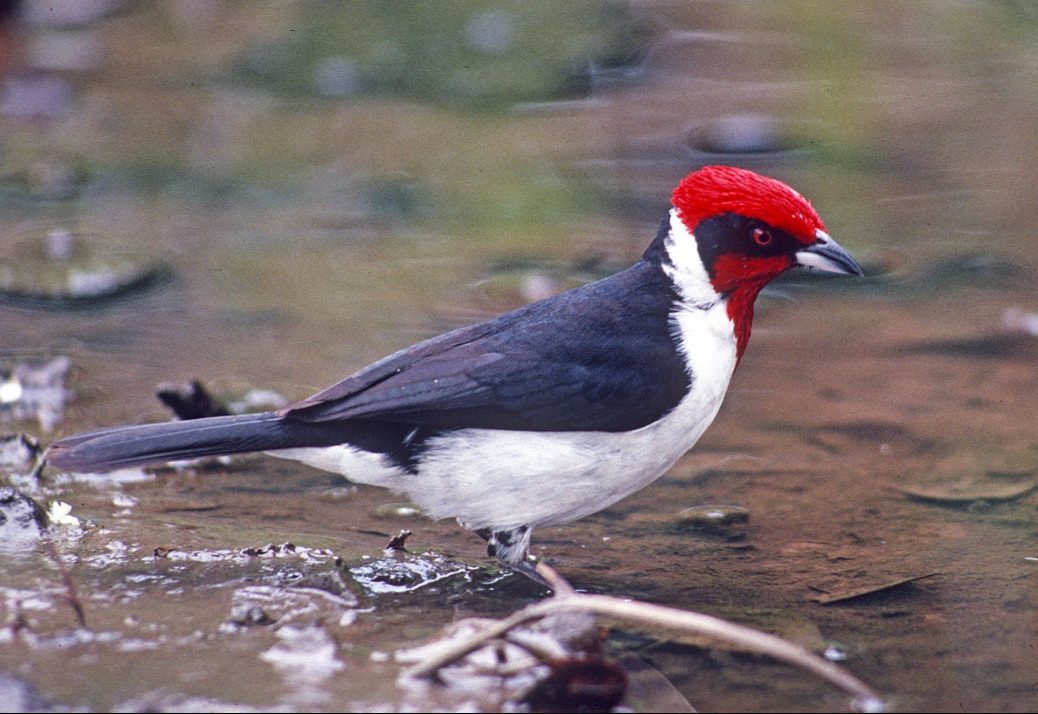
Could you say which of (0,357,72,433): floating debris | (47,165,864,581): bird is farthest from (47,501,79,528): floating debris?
(0,357,72,433): floating debris

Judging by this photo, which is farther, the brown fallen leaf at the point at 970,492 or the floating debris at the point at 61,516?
the brown fallen leaf at the point at 970,492

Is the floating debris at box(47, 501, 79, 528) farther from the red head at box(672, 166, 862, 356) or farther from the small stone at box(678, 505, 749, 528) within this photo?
the red head at box(672, 166, 862, 356)

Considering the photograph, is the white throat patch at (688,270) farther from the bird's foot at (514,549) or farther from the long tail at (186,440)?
the long tail at (186,440)

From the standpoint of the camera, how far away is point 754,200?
3.75 metres

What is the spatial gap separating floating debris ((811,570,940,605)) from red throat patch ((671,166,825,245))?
95cm

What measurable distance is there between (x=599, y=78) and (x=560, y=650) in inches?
245

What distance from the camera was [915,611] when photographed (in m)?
3.51

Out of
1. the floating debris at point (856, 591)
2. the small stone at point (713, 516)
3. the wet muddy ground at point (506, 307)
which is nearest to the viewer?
the wet muddy ground at point (506, 307)

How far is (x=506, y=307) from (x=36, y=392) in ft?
6.57

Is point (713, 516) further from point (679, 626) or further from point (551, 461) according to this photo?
point (679, 626)

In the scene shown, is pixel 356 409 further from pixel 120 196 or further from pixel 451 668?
pixel 120 196

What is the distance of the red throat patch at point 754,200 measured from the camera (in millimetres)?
3732

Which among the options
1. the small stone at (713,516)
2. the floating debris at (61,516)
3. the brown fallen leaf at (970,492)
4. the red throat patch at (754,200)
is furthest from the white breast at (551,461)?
the brown fallen leaf at (970,492)

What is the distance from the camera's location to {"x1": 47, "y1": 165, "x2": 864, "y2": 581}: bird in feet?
12.0
